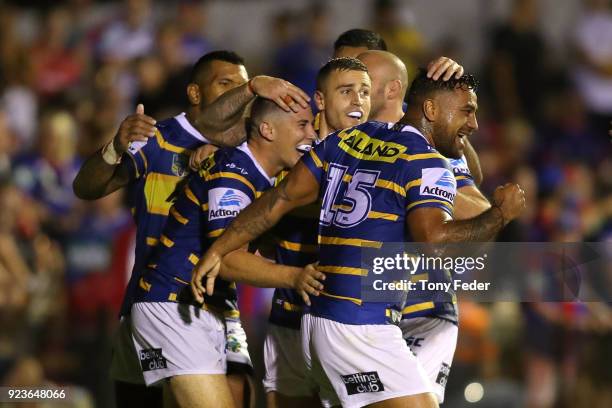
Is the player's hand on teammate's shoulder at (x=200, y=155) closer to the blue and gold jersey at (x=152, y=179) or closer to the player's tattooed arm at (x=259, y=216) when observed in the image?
the blue and gold jersey at (x=152, y=179)

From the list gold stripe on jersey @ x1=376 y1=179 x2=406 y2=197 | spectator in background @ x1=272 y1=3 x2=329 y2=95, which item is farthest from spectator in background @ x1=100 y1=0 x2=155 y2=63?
gold stripe on jersey @ x1=376 y1=179 x2=406 y2=197

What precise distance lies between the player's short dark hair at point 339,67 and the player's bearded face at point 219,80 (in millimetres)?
876

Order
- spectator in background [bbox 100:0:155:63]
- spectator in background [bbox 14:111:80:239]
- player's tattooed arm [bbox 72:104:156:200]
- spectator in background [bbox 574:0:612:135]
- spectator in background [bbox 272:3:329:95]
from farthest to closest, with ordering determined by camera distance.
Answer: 1. spectator in background [bbox 100:0:155:63]
2. spectator in background [bbox 574:0:612:135]
3. spectator in background [bbox 272:3:329:95]
4. spectator in background [bbox 14:111:80:239]
5. player's tattooed arm [bbox 72:104:156:200]

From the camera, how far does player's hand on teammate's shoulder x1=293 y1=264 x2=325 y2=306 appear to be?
5703 mm

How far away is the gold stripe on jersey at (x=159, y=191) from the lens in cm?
696

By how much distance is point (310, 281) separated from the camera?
225 inches

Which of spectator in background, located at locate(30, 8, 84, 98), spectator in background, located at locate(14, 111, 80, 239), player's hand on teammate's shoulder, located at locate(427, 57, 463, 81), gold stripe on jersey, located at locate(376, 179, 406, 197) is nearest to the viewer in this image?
gold stripe on jersey, located at locate(376, 179, 406, 197)

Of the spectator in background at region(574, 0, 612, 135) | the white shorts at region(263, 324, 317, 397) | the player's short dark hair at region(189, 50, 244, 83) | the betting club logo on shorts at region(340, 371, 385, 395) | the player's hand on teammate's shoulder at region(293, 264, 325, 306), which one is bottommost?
the betting club logo on shorts at region(340, 371, 385, 395)

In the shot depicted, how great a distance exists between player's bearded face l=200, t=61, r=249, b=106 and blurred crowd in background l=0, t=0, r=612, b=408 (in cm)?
256

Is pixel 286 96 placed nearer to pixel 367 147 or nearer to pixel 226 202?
pixel 226 202

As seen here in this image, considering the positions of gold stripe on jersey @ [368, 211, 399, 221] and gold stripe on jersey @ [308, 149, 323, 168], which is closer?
gold stripe on jersey @ [368, 211, 399, 221]

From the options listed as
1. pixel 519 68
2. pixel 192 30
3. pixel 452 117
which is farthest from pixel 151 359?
→ pixel 519 68

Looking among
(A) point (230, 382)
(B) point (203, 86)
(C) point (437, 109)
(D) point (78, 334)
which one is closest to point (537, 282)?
(C) point (437, 109)

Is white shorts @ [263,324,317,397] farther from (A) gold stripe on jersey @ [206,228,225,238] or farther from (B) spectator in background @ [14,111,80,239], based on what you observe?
(B) spectator in background @ [14,111,80,239]
